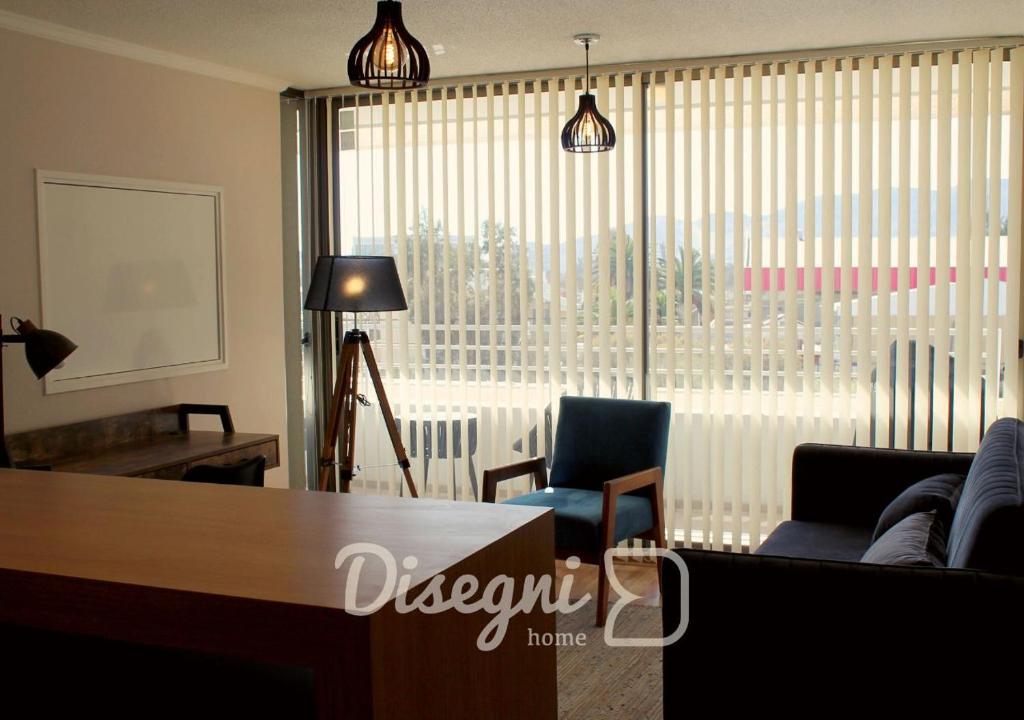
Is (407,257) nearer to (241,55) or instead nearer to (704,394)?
(241,55)

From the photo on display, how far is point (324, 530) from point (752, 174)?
371 cm

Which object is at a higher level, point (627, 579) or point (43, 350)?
point (43, 350)

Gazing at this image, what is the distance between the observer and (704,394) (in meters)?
5.19

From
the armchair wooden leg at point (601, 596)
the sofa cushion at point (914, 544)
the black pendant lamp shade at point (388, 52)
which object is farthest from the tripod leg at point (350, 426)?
the sofa cushion at point (914, 544)

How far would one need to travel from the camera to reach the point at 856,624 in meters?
2.20

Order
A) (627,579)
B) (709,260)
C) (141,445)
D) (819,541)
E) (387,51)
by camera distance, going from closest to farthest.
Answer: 1. (387,51)
2. (819,541)
3. (141,445)
4. (627,579)
5. (709,260)

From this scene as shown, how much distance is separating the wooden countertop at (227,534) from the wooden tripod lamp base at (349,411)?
2.81 meters

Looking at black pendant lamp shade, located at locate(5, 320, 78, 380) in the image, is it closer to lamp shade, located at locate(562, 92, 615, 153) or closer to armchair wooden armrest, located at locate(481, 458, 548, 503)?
armchair wooden armrest, located at locate(481, 458, 548, 503)

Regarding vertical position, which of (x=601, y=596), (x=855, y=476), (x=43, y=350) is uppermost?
(x=43, y=350)

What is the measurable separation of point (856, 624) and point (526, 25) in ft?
10.1

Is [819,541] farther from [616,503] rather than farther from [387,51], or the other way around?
[387,51]

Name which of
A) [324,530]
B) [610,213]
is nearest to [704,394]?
[610,213]

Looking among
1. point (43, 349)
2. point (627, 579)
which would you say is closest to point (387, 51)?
point (43, 349)

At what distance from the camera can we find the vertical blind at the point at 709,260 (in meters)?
4.78
